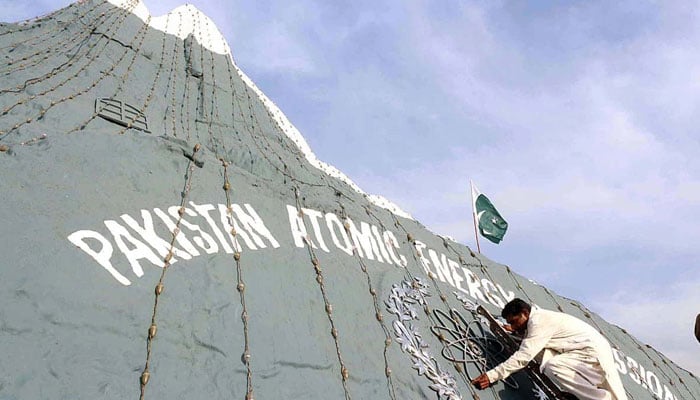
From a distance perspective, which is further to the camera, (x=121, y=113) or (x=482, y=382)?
(x=121, y=113)

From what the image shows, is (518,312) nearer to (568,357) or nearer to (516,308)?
(516,308)

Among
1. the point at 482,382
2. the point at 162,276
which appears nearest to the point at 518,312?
the point at 482,382

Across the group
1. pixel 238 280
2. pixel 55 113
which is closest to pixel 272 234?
pixel 238 280

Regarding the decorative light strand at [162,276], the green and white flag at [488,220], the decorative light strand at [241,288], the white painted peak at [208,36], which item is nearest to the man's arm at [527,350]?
the decorative light strand at [241,288]

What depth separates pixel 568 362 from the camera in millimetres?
4859

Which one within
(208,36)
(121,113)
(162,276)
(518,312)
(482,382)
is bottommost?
(482,382)

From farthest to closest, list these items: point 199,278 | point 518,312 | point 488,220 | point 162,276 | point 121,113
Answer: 1. point 488,220
2. point 121,113
3. point 518,312
4. point 199,278
5. point 162,276

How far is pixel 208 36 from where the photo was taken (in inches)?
504

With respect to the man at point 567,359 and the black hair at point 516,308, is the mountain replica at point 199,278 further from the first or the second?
the black hair at point 516,308

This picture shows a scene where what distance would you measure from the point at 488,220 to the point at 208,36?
23.2 feet

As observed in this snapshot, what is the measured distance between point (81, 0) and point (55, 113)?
5.81 meters

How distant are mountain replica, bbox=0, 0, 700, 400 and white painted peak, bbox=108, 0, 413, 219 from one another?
13.1 feet

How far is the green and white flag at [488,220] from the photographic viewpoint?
971cm

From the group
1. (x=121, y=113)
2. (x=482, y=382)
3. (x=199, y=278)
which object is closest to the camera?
(x=199, y=278)
